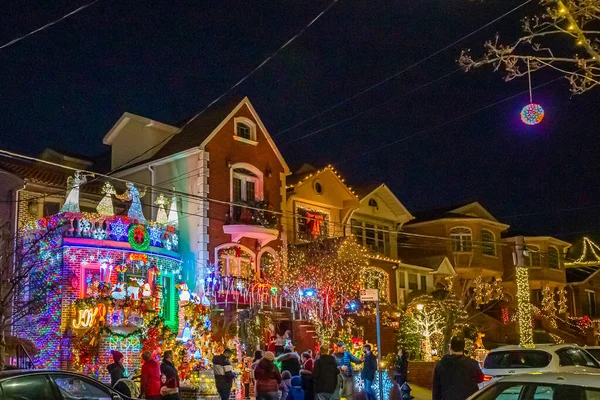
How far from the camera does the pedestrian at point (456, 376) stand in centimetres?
899

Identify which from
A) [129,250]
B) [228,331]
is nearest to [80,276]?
[129,250]

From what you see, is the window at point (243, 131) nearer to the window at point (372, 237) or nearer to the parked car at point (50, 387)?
the window at point (372, 237)

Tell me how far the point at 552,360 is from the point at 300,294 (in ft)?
45.6

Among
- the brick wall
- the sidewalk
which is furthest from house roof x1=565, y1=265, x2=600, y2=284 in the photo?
the sidewalk

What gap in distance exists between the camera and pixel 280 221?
2897 cm

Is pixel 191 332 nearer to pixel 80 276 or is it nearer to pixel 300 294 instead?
pixel 80 276

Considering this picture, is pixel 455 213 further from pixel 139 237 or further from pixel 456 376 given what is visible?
pixel 456 376

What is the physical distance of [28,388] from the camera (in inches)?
367

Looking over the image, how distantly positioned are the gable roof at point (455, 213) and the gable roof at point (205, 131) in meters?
15.5

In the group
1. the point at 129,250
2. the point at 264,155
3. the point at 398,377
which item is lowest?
the point at 398,377

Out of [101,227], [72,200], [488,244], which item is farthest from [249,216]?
[488,244]

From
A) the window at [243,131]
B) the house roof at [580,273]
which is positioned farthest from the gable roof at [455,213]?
the window at [243,131]

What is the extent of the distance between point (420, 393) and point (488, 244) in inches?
816

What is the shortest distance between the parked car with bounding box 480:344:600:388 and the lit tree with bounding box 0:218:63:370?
40.5ft
